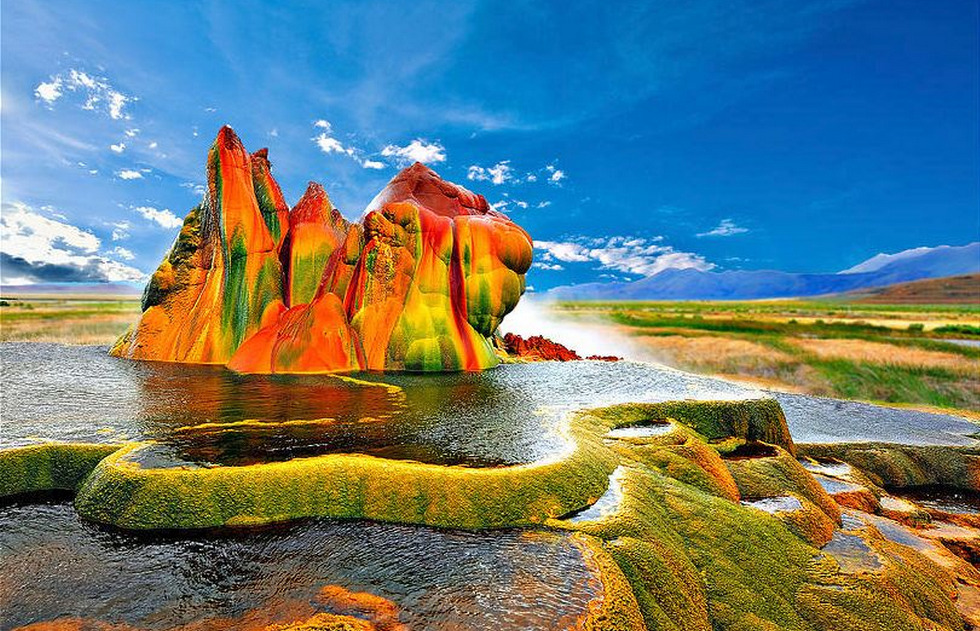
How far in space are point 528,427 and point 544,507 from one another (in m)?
4.39

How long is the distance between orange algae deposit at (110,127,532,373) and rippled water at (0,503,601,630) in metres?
15.3

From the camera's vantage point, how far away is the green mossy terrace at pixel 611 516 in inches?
286

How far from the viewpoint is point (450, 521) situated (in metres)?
8.03

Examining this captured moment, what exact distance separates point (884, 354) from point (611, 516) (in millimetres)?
45966

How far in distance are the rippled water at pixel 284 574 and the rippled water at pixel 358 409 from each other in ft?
7.58

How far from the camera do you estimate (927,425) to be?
20359 mm

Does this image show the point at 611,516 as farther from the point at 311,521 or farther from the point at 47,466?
the point at 47,466

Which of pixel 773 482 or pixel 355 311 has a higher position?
pixel 355 311

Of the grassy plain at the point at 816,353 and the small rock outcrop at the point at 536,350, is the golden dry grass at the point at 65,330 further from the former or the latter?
the small rock outcrop at the point at 536,350

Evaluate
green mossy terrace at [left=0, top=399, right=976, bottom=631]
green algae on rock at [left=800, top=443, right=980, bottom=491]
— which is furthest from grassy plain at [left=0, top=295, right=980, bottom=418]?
green mossy terrace at [left=0, top=399, right=976, bottom=631]

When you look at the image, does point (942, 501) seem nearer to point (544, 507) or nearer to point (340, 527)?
point (544, 507)

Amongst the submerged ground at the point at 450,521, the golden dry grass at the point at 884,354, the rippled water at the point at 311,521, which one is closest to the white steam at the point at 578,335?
the golden dry grass at the point at 884,354

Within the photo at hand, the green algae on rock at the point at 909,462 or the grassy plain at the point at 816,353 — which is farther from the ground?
the grassy plain at the point at 816,353

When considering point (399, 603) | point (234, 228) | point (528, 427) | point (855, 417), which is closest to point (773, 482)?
point (528, 427)
